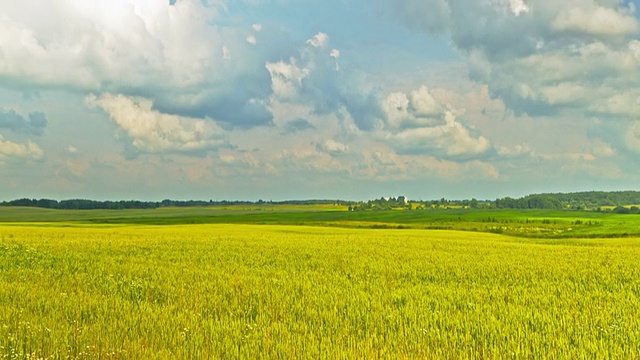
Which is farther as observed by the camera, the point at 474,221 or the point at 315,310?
the point at 474,221

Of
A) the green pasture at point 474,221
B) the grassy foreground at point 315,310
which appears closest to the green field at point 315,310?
the grassy foreground at point 315,310

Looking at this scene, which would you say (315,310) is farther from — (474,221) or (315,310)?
(474,221)

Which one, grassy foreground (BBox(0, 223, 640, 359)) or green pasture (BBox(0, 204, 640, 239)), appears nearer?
grassy foreground (BBox(0, 223, 640, 359))

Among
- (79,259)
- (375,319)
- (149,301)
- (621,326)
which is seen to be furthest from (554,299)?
(79,259)

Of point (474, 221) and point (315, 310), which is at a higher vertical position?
point (315, 310)

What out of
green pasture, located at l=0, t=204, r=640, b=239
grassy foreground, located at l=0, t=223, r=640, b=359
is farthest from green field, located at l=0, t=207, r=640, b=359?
green pasture, located at l=0, t=204, r=640, b=239

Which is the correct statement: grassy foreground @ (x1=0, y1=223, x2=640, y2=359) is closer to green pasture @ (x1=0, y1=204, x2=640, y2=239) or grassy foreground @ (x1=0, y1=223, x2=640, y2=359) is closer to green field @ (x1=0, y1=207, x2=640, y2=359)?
green field @ (x1=0, y1=207, x2=640, y2=359)

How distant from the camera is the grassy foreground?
7.38 meters

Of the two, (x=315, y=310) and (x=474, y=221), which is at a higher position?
(x=315, y=310)

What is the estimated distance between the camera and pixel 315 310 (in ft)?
32.5

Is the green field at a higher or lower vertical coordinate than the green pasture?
higher

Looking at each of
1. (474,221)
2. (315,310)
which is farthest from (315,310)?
(474,221)

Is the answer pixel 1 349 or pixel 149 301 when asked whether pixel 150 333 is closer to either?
pixel 1 349

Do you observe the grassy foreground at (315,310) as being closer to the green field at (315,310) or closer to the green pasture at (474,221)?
the green field at (315,310)
